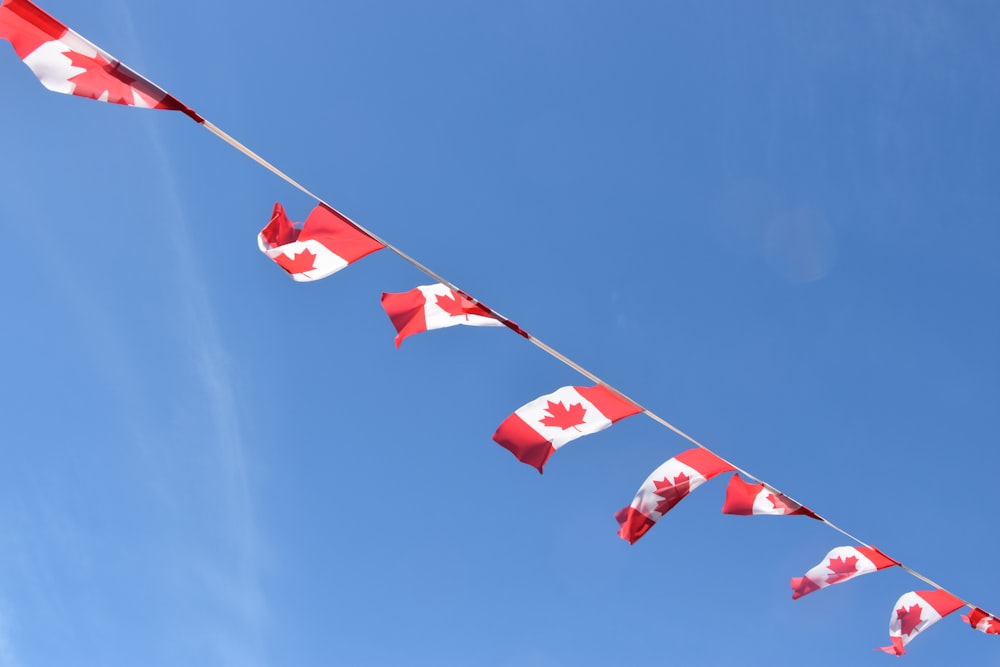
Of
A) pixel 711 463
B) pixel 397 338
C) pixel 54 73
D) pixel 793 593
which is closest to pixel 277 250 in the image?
pixel 397 338

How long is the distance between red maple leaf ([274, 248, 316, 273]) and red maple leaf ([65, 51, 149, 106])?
1.97m

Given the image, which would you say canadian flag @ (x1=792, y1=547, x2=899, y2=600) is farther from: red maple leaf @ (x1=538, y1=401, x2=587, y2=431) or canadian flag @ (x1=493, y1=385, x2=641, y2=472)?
red maple leaf @ (x1=538, y1=401, x2=587, y2=431)

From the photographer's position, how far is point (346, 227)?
7.59 metres

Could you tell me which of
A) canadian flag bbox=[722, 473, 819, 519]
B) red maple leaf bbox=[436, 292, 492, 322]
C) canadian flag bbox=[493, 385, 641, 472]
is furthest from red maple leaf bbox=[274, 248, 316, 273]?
canadian flag bbox=[722, 473, 819, 519]

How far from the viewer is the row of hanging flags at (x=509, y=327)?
20.9ft

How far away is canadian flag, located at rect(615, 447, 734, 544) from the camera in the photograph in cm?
895

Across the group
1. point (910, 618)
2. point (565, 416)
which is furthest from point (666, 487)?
point (910, 618)

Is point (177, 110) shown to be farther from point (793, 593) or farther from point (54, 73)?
point (793, 593)

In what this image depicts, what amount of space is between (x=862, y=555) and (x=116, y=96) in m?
10.7

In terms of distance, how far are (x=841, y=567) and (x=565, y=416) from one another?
4.87 m

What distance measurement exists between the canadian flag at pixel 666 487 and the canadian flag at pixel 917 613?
4267mm

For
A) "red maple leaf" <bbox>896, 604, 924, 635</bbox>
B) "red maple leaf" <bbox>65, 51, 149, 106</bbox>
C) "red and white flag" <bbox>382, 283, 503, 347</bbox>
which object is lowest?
"red maple leaf" <bbox>896, 604, 924, 635</bbox>

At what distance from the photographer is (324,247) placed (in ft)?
25.0

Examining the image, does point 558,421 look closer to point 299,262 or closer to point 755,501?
point 755,501
